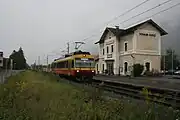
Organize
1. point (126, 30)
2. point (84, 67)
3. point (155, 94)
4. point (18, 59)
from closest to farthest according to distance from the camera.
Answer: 1. point (155, 94)
2. point (84, 67)
3. point (126, 30)
4. point (18, 59)

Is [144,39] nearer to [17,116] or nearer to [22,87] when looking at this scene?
[22,87]

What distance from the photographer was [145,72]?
146ft

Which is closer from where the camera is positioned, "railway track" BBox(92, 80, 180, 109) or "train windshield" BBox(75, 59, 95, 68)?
"railway track" BBox(92, 80, 180, 109)

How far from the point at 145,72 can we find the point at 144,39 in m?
6.08

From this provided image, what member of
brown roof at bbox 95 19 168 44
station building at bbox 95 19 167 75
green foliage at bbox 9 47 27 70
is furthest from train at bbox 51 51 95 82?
green foliage at bbox 9 47 27 70

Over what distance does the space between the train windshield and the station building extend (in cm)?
1861

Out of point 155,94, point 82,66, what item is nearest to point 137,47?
point 82,66

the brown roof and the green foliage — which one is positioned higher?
the brown roof

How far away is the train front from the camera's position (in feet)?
90.0

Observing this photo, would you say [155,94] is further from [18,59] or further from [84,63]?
[18,59]

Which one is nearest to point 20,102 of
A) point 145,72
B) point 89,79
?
point 89,79

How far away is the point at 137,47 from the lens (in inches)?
1807

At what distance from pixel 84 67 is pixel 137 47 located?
20.2 metres

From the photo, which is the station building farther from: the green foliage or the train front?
the green foliage
